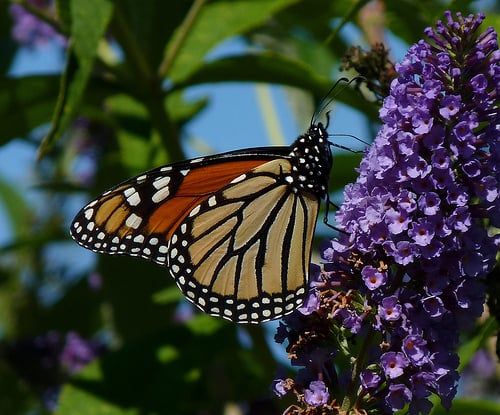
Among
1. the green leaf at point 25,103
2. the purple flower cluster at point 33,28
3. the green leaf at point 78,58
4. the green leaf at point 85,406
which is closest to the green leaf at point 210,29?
Answer: the green leaf at point 25,103

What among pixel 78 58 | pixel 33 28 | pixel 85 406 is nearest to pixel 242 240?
pixel 78 58

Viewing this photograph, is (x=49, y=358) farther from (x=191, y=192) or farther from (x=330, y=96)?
(x=330, y=96)

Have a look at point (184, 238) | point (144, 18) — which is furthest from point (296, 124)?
point (184, 238)

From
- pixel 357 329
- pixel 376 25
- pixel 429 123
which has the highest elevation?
pixel 376 25

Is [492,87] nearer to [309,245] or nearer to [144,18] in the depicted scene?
[309,245]

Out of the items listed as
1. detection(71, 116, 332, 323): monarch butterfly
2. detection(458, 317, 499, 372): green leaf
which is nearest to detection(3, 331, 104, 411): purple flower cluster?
detection(71, 116, 332, 323): monarch butterfly

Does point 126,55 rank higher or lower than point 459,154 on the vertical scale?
higher

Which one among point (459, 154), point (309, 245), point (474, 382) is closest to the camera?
point (459, 154)
